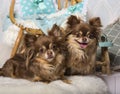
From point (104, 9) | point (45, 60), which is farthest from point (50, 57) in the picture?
point (104, 9)

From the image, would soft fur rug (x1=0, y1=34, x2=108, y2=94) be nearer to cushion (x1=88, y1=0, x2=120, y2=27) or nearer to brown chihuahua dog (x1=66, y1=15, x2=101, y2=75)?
brown chihuahua dog (x1=66, y1=15, x2=101, y2=75)

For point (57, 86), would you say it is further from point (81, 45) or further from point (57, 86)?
point (81, 45)

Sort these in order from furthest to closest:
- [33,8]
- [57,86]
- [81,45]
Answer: [33,8] → [81,45] → [57,86]

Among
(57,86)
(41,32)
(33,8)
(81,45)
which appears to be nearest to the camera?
(57,86)

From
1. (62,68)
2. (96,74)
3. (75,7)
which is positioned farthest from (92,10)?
(62,68)

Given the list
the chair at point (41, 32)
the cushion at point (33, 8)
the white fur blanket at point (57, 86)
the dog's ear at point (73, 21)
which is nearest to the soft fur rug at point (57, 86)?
the white fur blanket at point (57, 86)

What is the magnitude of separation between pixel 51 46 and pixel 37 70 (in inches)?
5.9

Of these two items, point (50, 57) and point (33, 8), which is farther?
point (33, 8)

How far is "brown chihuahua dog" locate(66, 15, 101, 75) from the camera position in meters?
1.59

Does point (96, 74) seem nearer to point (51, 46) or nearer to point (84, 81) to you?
point (84, 81)

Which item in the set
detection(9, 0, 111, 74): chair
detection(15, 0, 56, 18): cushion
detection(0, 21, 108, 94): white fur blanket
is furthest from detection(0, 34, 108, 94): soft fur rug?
detection(15, 0, 56, 18): cushion

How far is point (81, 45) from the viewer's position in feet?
5.24

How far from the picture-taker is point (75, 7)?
2.14 m

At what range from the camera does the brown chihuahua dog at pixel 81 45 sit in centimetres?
159
